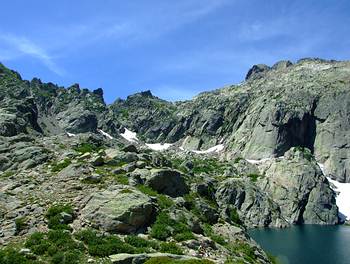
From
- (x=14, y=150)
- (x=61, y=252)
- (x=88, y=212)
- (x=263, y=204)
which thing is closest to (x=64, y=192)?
(x=88, y=212)

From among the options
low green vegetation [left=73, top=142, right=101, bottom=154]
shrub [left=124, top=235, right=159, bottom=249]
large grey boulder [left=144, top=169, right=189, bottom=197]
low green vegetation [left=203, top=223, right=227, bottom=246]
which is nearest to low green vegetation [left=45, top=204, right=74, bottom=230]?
shrub [left=124, top=235, right=159, bottom=249]

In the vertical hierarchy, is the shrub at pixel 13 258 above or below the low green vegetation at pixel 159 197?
below

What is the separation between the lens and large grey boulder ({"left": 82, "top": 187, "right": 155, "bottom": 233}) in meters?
29.5

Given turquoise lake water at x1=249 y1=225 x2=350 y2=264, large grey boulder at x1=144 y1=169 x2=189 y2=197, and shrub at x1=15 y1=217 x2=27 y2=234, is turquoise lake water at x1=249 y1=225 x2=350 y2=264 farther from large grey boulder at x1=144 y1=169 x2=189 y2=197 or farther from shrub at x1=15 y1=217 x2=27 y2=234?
shrub at x1=15 y1=217 x2=27 y2=234

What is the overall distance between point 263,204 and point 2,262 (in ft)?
569

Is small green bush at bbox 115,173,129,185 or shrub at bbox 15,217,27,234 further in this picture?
small green bush at bbox 115,173,129,185

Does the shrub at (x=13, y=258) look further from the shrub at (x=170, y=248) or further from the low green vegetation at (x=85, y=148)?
the low green vegetation at (x=85, y=148)

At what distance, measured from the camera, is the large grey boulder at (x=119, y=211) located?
29531mm

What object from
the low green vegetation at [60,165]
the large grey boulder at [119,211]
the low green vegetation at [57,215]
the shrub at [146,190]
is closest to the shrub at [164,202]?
the shrub at [146,190]

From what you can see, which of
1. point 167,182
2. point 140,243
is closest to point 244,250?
point 140,243

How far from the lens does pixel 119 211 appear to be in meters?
30.1

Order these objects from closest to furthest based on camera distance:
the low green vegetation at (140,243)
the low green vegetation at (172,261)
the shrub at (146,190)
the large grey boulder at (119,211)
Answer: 1. the low green vegetation at (172,261)
2. the low green vegetation at (140,243)
3. the large grey boulder at (119,211)
4. the shrub at (146,190)

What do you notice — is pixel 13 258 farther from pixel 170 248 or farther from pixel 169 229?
pixel 169 229

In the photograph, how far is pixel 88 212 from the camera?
30.4 metres
